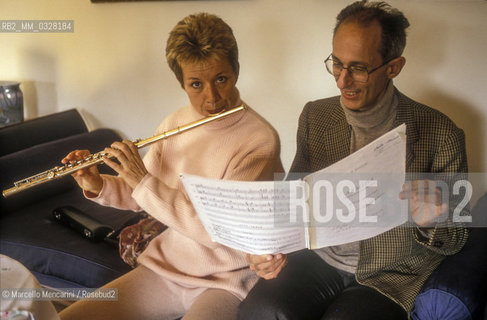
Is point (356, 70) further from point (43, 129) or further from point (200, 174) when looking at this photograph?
point (43, 129)

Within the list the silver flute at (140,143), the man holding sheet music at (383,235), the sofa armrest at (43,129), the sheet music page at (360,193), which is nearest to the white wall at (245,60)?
the sofa armrest at (43,129)

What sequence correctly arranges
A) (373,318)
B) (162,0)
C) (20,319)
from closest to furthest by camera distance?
(20,319) < (373,318) < (162,0)

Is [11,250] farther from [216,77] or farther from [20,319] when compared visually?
[216,77]

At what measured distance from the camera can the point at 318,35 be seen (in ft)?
3.91

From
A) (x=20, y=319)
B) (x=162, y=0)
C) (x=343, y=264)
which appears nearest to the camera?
(x=20, y=319)

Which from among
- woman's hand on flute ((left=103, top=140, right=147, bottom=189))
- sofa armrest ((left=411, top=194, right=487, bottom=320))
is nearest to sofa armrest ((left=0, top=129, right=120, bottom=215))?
woman's hand on flute ((left=103, top=140, right=147, bottom=189))

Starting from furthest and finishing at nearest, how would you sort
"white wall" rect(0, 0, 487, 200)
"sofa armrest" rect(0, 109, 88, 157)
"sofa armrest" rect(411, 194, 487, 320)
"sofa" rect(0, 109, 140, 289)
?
1. "sofa armrest" rect(0, 109, 88, 157)
2. "sofa" rect(0, 109, 140, 289)
3. "white wall" rect(0, 0, 487, 200)
4. "sofa armrest" rect(411, 194, 487, 320)

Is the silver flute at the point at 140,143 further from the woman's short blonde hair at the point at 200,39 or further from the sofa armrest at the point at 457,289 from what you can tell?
the sofa armrest at the point at 457,289

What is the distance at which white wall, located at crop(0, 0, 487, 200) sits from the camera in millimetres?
1121

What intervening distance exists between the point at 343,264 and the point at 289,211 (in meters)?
0.37

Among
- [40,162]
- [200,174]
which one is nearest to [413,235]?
[200,174]

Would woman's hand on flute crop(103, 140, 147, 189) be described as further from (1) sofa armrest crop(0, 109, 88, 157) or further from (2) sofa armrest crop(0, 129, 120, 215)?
(1) sofa armrest crop(0, 109, 88, 157)

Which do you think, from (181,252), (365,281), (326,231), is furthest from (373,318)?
(181,252)

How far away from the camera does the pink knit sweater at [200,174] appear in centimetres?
100
